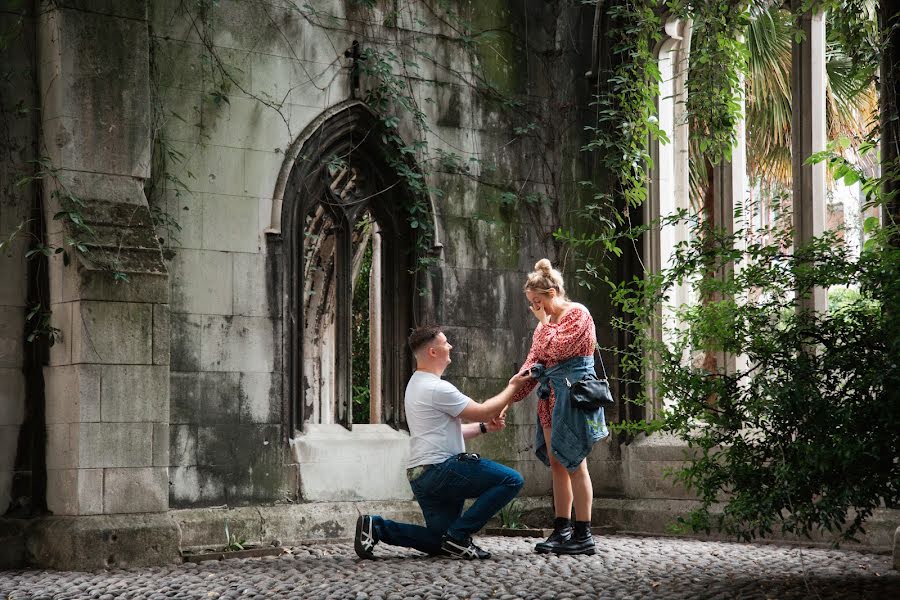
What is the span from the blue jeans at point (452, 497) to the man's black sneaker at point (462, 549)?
0.09 feet

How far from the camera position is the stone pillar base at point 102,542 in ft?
20.5

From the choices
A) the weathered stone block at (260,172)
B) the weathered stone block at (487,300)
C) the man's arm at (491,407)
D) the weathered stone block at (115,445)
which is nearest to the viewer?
the man's arm at (491,407)

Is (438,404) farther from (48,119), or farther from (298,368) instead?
(48,119)

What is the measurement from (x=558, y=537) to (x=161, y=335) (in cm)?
268

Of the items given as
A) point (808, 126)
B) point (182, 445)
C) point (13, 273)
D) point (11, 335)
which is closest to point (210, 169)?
point (13, 273)

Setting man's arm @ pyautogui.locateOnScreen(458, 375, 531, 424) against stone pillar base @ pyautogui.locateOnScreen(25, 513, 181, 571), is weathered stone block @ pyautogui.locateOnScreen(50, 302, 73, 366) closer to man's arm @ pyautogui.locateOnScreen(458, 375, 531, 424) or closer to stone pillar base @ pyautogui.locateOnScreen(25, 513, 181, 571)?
stone pillar base @ pyautogui.locateOnScreen(25, 513, 181, 571)

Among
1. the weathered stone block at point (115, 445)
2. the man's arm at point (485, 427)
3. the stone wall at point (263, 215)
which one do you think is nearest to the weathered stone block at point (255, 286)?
Answer: the stone wall at point (263, 215)

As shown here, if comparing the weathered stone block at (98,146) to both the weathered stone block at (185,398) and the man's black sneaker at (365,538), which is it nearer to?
the weathered stone block at (185,398)

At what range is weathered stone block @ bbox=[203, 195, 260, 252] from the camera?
7.55 metres

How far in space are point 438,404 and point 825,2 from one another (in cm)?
348

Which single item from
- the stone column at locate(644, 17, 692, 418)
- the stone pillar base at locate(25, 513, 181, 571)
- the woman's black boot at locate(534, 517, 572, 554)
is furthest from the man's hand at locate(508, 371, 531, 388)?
the stone column at locate(644, 17, 692, 418)

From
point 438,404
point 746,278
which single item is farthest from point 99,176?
point 746,278

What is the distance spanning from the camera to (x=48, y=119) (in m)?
6.66

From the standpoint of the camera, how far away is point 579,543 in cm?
659
